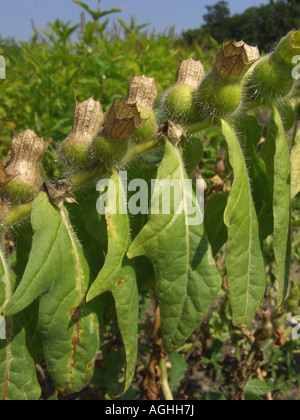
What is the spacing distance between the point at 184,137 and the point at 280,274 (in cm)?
53

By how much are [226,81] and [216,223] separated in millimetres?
533

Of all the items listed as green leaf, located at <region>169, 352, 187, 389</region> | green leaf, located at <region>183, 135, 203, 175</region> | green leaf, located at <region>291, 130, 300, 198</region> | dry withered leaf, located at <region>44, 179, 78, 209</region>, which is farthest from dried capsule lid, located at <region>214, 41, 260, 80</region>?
green leaf, located at <region>169, 352, 187, 389</region>

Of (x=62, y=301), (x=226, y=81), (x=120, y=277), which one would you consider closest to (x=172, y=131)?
(x=226, y=81)

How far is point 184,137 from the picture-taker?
4.13 feet

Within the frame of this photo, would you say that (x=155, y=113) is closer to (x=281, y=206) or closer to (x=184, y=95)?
(x=184, y=95)

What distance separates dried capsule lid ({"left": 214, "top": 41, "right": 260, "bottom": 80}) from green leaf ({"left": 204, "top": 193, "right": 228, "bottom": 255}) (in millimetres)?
465

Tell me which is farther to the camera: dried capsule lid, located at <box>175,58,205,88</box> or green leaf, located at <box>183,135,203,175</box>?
green leaf, located at <box>183,135,203,175</box>

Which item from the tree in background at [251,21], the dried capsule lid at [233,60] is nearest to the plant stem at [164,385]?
the dried capsule lid at [233,60]

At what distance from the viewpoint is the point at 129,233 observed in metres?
1.26

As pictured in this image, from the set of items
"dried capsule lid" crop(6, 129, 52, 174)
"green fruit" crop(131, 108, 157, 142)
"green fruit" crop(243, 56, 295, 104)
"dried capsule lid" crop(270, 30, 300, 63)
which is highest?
"dried capsule lid" crop(270, 30, 300, 63)

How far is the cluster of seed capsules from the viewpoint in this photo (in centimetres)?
121

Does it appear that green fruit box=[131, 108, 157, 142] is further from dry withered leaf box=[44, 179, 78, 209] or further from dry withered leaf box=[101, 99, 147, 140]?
dry withered leaf box=[44, 179, 78, 209]

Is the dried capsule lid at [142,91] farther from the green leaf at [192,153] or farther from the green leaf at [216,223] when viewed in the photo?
the green leaf at [216,223]

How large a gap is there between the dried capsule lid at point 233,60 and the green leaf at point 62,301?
0.67m
